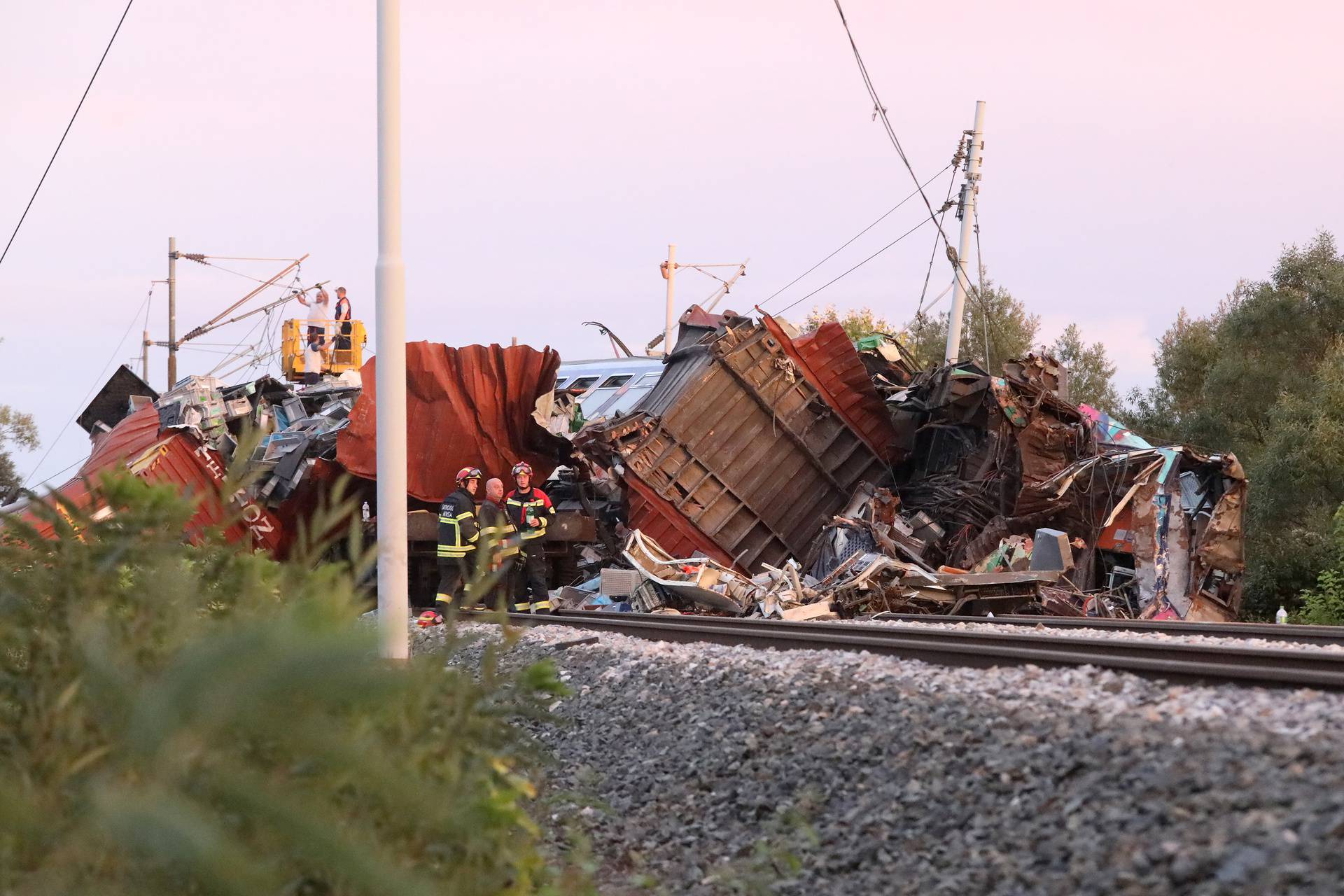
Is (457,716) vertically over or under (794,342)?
under

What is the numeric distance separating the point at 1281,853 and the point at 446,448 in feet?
42.9

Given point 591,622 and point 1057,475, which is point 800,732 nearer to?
point 591,622

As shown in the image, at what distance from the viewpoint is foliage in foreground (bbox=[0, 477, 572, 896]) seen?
2.29 metres

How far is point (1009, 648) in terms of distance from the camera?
6785mm

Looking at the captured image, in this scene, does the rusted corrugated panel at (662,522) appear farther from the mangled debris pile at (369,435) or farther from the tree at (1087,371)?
the tree at (1087,371)

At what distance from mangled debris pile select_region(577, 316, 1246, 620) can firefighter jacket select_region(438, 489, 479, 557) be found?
2.29 meters

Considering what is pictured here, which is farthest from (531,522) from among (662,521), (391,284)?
(391,284)

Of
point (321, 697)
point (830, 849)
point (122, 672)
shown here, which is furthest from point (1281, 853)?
point (122, 672)

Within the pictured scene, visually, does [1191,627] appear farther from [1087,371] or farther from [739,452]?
[1087,371]

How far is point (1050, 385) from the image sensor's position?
50.1ft

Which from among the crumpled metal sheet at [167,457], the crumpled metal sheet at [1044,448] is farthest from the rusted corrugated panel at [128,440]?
the crumpled metal sheet at [1044,448]

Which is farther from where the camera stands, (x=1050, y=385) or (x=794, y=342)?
(x=794, y=342)

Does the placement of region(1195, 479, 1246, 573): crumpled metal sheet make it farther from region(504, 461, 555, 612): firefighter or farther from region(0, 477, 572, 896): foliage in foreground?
region(0, 477, 572, 896): foliage in foreground

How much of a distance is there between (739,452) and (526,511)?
4231 mm
